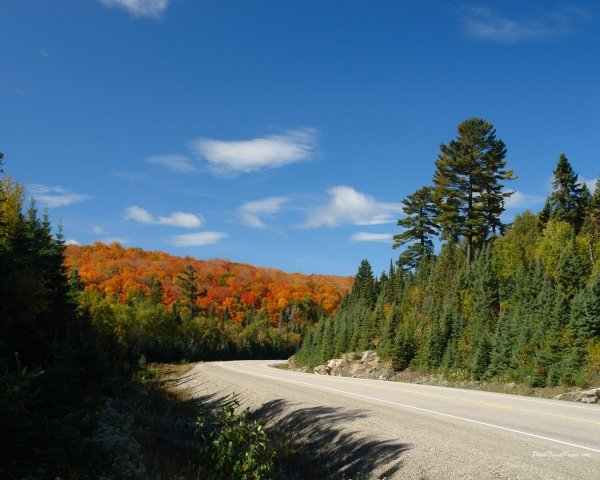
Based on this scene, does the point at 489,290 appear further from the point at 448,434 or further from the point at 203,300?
the point at 203,300

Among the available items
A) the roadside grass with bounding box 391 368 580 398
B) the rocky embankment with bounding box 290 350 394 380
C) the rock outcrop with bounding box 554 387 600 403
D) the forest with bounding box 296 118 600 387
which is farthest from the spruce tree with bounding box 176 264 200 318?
the rock outcrop with bounding box 554 387 600 403

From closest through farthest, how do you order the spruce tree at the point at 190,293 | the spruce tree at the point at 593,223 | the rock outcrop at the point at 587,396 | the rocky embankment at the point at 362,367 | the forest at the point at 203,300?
the rock outcrop at the point at 587,396 < the rocky embankment at the point at 362,367 < the spruce tree at the point at 593,223 < the forest at the point at 203,300 < the spruce tree at the point at 190,293

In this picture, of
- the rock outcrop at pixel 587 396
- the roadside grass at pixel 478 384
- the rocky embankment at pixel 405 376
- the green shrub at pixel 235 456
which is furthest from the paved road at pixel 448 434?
the roadside grass at pixel 478 384

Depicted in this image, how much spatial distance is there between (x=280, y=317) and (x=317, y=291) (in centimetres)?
1788

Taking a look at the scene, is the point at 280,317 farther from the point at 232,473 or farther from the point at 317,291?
the point at 232,473

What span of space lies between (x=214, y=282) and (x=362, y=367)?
13202cm

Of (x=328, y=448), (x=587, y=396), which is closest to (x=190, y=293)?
(x=587, y=396)

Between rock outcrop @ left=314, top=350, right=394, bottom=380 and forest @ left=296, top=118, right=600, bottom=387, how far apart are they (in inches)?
40.1

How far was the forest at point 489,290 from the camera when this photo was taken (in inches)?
1020

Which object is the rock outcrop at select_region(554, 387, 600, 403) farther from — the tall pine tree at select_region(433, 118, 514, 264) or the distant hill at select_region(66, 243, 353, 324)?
the distant hill at select_region(66, 243, 353, 324)

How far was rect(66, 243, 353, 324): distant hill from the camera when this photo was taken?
142 metres

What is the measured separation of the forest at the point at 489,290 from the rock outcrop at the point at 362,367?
1017 mm

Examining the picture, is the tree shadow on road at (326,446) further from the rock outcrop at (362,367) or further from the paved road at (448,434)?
the rock outcrop at (362,367)

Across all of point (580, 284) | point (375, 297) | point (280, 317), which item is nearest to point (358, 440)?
point (580, 284)
